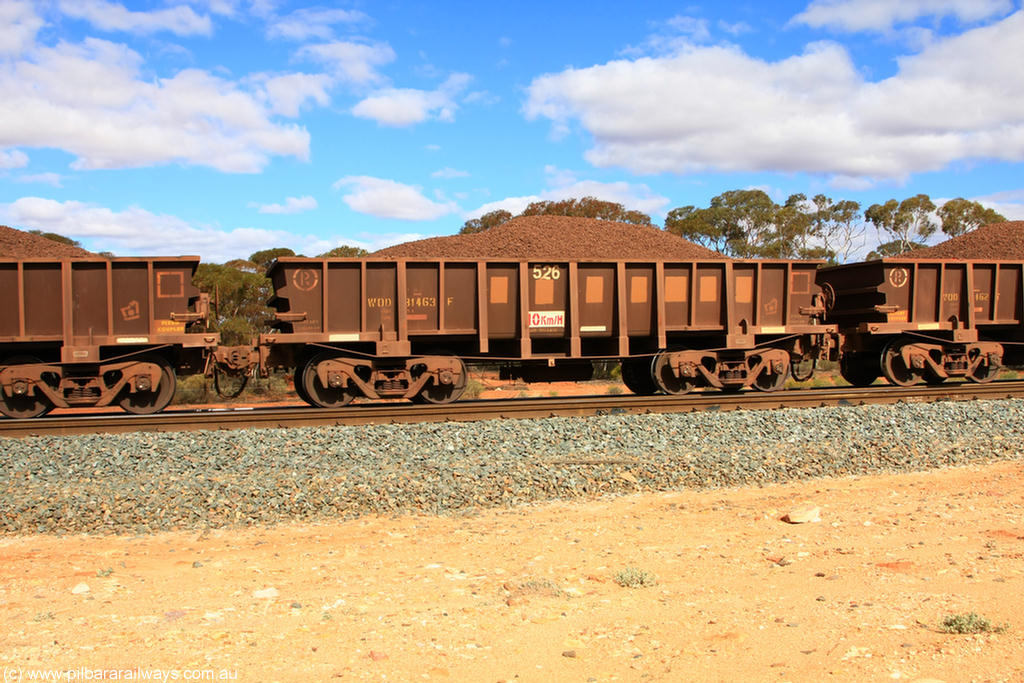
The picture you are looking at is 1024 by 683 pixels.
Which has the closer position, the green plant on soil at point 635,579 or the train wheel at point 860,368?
the green plant on soil at point 635,579

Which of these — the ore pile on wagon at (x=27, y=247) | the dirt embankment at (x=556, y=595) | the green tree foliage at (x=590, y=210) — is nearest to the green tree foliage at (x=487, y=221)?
the green tree foliage at (x=590, y=210)

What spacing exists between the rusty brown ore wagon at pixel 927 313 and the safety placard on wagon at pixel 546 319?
593cm

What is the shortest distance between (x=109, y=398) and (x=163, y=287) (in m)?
1.92

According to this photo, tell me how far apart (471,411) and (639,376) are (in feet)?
15.2

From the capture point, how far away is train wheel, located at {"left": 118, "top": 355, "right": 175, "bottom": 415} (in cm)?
1200

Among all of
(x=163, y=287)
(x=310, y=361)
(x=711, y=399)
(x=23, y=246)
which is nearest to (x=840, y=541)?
(x=711, y=399)

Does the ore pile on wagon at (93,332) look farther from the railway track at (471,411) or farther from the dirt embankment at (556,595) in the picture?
the dirt embankment at (556,595)

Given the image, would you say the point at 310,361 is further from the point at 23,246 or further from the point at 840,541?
the point at 23,246

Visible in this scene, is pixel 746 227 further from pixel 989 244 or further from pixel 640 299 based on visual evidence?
pixel 640 299

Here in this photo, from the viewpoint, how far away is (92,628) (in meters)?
4.62

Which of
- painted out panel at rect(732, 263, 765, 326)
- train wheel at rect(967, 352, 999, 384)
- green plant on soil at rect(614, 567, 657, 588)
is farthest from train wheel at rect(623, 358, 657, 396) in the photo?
green plant on soil at rect(614, 567, 657, 588)

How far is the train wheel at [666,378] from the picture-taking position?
1366cm

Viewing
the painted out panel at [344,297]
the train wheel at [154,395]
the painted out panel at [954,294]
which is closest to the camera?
the train wheel at [154,395]

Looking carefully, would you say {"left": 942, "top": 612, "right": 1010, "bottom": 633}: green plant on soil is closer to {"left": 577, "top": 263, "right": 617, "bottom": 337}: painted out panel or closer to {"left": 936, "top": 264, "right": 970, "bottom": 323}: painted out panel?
{"left": 577, "top": 263, "right": 617, "bottom": 337}: painted out panel
